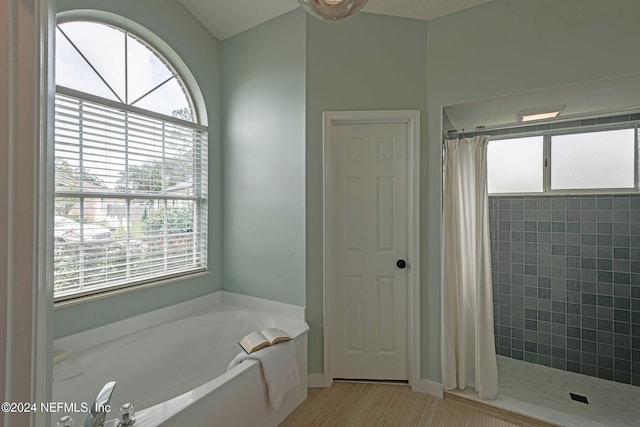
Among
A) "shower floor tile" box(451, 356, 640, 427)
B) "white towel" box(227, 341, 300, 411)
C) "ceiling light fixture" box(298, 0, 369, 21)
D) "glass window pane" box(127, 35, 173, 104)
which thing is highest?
"glass window pane" box(127, 35, 173, 104)

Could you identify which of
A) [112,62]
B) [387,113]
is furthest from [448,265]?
[112,62]

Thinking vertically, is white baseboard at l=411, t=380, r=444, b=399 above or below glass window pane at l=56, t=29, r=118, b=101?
below

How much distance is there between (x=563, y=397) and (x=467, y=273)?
111cm

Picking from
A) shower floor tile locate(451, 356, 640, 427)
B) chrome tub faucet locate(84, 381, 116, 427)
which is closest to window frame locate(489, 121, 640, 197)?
shower floor tile locate(451, 356, 640, 427)

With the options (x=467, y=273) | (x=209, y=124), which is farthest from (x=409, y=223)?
(x=209, y=124)

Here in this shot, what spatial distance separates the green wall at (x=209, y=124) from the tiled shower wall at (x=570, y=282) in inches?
102

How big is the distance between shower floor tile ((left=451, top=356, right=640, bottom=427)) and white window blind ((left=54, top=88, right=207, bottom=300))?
247 cm

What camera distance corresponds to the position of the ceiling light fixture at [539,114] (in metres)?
2.25

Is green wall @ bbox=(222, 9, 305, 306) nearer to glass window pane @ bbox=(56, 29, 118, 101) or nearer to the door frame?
the door frame

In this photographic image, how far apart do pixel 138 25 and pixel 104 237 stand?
1.53 m

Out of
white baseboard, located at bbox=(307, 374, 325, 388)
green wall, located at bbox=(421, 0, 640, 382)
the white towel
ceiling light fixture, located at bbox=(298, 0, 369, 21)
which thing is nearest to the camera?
ceiling light fixture, located at bbox=(298, 0, 369, 21)

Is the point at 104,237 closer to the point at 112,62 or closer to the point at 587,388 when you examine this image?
the point at 112,62

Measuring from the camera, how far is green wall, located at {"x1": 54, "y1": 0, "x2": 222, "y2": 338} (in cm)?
196

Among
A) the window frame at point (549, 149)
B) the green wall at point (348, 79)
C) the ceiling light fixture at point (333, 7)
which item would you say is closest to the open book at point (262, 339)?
the green wall at point (348, 79)
